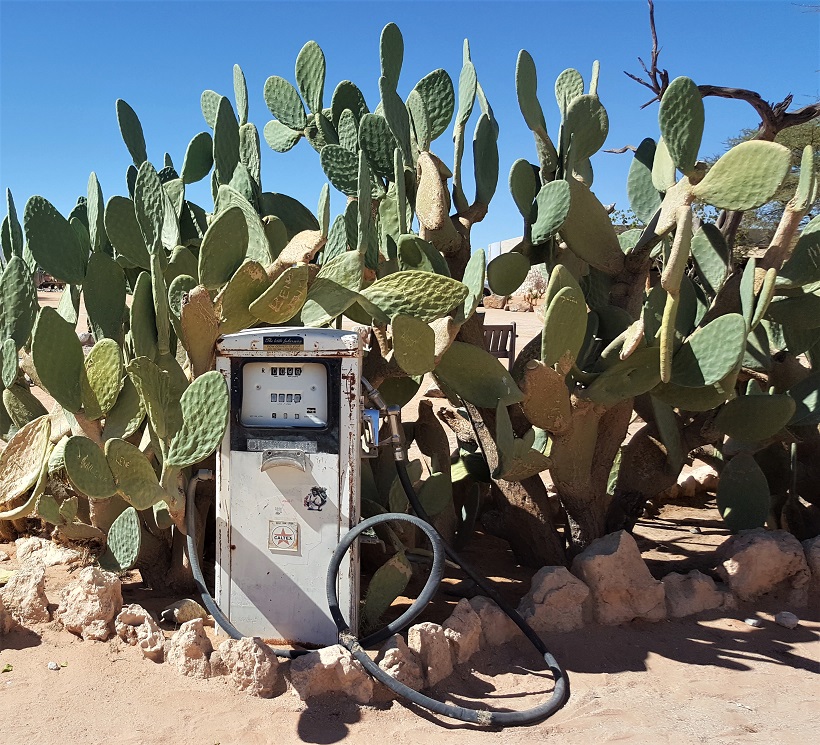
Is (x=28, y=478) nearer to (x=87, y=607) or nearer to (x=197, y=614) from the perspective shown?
(x=87, y=607)

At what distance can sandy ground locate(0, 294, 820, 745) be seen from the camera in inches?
95.5

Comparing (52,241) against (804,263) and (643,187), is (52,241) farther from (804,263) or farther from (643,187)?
(804,263)

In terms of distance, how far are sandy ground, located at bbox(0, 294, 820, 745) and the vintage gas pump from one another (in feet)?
1.10

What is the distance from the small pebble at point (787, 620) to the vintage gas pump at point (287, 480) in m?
1.86

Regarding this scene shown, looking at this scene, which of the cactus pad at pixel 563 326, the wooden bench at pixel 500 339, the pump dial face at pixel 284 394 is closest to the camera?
the pump dial face at pixel 284 394

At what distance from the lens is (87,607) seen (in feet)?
9.36

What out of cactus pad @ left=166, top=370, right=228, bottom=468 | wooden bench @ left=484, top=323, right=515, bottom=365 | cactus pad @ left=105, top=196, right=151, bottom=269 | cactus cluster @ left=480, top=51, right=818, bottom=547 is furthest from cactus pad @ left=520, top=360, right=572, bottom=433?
wooden bench @ left=484, top=323, right=515, bottom=365

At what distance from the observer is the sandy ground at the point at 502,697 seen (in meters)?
2.43

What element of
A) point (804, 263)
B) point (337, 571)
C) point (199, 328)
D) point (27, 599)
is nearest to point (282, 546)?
point (337, 571)

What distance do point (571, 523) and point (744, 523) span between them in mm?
854

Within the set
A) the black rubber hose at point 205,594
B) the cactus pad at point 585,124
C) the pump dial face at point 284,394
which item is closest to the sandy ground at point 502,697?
the black rubber hose at point 205,594

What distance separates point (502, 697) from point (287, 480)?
106 cm

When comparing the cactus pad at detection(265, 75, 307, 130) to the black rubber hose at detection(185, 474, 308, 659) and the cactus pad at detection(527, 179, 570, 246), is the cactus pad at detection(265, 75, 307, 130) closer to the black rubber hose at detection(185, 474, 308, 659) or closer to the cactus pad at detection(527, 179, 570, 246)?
the cactus pad at detection(527, 179, 570, 246)

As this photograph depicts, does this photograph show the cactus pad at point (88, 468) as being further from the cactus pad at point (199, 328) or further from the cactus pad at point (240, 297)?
the cactus pad at point (240, 297)
